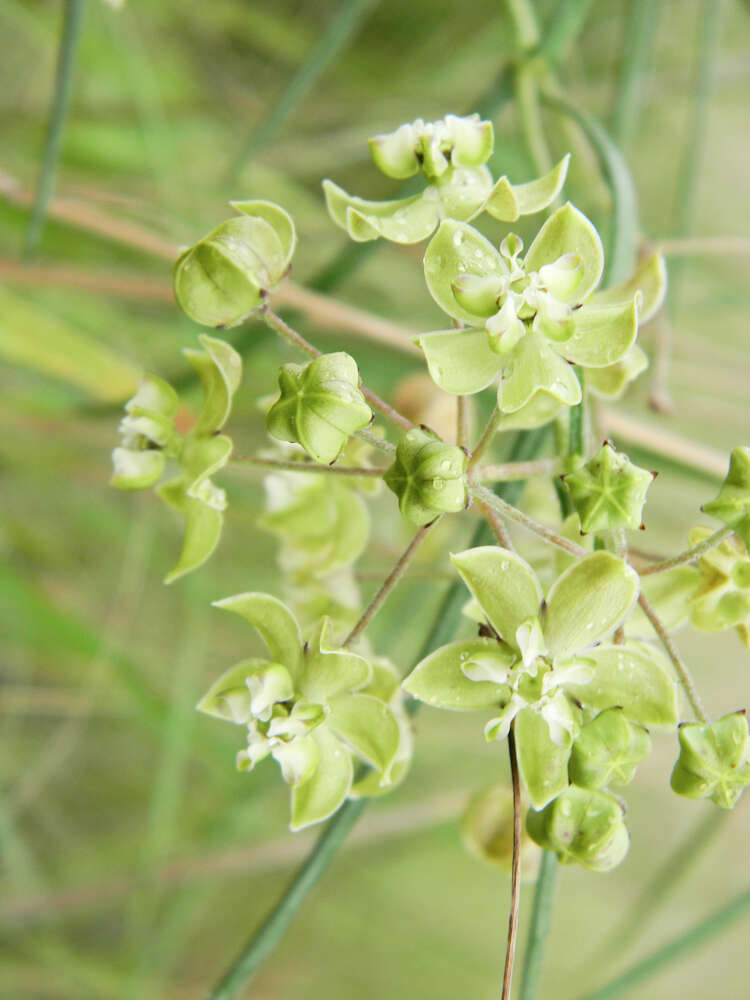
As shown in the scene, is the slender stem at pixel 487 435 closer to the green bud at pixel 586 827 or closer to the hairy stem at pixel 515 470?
the hairy stem at pixel 515 470

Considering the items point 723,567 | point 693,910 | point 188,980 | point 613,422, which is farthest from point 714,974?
Answer: point 723,567

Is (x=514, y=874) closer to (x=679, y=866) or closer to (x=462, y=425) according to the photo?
(x=462, y=425)

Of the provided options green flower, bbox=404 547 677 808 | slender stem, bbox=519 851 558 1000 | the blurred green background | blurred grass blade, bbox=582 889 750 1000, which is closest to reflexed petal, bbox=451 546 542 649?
green flower, bbox=404 547 677 808

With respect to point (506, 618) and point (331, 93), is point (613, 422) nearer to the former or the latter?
point (506, 618)

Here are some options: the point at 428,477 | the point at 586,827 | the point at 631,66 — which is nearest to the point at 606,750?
the point at 586,827

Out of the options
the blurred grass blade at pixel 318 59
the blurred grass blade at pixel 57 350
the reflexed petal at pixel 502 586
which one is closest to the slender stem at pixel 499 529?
the reflexed petal at pixel 502 586
